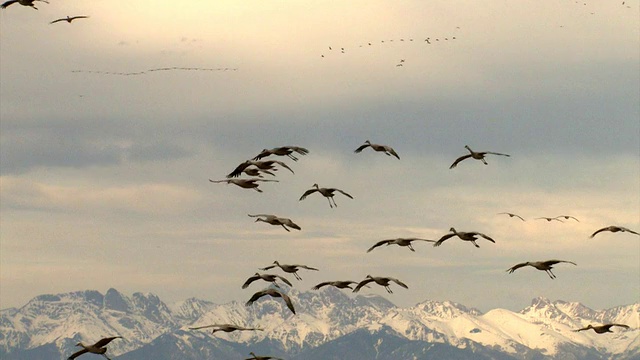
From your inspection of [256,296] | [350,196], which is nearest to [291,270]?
[256,296]

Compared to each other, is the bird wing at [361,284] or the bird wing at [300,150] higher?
the bird wing at [300,150]

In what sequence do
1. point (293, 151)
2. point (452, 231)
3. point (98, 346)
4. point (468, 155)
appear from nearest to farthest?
point (98, 346)
point (452, 231)
point (293, 151)
point (468, 155)

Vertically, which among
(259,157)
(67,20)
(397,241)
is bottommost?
(397,241)

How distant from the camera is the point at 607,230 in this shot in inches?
2997

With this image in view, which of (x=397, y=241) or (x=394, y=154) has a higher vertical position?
(x=394, y=154)

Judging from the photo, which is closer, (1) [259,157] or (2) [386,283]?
(2) [386,283]

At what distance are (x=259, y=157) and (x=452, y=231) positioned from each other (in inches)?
654

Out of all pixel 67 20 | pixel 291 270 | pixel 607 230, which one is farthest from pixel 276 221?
pixel 607 230

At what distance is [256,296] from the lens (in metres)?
72.3

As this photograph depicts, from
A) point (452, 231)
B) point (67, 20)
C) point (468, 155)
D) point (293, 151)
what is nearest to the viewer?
point (67, 20)

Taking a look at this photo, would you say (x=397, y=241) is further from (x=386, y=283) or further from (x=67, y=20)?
(x=67, y=20)

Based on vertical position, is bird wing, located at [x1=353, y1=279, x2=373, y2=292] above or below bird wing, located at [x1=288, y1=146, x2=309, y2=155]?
below

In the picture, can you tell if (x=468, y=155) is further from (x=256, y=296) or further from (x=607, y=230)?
(x=256, y=296)

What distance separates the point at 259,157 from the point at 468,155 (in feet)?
52.8
